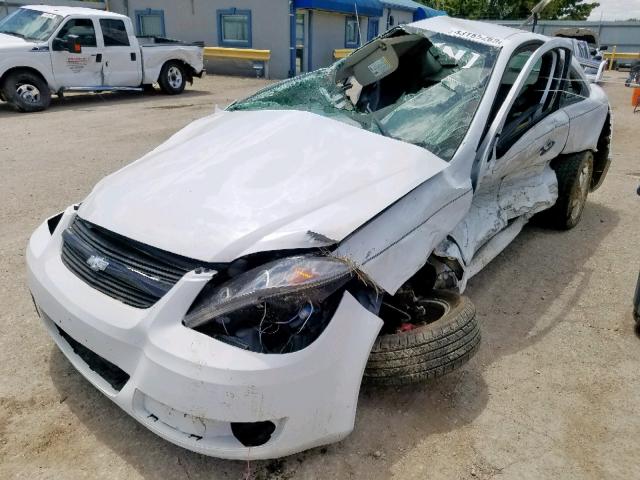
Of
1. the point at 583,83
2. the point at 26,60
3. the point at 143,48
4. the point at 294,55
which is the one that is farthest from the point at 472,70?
the point at 294,55

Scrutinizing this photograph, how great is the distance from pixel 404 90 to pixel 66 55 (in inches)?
331

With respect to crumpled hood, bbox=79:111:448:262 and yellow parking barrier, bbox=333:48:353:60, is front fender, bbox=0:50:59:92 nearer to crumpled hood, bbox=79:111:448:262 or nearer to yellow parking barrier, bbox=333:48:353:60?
crumpled hood, bbox=79:111:448:262

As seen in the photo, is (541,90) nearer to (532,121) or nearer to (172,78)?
(532,121)

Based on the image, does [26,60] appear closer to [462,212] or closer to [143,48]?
[143,48]

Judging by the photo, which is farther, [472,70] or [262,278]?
[472,70]

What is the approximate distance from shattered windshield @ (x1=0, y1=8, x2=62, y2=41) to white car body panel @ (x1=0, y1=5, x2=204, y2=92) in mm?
141

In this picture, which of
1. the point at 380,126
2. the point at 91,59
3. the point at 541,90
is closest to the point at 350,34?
the point at 91,59

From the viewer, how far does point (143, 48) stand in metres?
11.4

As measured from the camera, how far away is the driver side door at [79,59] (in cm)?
1002

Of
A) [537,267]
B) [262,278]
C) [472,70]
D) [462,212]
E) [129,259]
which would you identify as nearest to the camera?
[262,278]

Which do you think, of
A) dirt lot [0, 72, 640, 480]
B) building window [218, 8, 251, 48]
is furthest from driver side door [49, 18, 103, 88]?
building window [218, 8, 251, 48]

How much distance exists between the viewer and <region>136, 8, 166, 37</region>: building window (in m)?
19.0

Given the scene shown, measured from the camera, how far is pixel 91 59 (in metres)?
10.5

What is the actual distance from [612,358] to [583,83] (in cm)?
276
